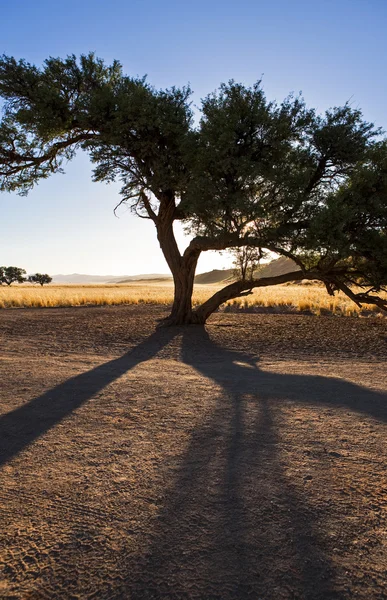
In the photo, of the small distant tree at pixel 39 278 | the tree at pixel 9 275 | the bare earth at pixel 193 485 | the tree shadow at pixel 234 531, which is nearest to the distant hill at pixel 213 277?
the small distant tree at pixel 39 278

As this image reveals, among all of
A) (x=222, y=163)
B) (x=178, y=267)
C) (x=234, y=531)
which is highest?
(x=222, y=163)

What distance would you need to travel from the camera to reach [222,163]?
36.5ft

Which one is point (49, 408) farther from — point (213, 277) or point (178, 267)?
point (213, 277)

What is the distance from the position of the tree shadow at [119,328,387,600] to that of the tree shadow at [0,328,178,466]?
5.62 feet

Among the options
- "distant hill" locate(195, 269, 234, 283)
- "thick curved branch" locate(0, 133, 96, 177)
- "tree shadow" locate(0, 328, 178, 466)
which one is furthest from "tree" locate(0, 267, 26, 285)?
"distant hill" locate(195, 269, 234, 283)

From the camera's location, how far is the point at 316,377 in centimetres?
657

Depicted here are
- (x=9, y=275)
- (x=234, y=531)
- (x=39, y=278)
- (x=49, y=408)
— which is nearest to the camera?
(x=234, y=531)

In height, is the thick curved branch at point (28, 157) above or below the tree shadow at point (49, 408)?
above

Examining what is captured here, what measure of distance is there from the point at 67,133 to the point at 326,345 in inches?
464

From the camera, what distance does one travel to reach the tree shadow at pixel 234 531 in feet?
6.75

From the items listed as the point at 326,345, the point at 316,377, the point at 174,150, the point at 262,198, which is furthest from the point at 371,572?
the point at 174,150

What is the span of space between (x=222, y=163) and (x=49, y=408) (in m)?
8.65

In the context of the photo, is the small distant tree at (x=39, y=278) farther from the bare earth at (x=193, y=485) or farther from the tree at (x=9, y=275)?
the bare earth at (x=193, y=485)

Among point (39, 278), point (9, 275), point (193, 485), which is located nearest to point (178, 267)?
point (193, 485)
